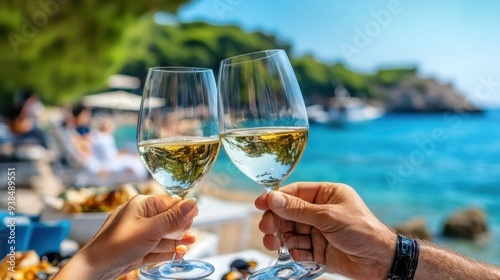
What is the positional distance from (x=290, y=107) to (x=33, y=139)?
751 centimetres

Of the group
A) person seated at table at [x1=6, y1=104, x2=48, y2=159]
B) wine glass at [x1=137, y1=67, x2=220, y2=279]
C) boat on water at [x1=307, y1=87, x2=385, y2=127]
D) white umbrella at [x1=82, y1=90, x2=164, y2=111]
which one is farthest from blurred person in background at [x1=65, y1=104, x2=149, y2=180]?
boat on water at [x1=307, y1=87, x2=385, y2=127]

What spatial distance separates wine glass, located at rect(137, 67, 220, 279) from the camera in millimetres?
714

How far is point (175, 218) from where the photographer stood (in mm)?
741

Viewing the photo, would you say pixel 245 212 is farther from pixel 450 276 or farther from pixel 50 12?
pixel 50 12

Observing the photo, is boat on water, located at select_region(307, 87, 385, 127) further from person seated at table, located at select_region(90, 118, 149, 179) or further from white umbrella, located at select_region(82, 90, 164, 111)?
person seated at table, located at select_region(90, 118, 149, 179)

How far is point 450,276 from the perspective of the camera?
0.86 meters

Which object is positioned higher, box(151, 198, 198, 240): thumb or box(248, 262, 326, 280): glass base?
box(151, 198, 198, 240): thumb

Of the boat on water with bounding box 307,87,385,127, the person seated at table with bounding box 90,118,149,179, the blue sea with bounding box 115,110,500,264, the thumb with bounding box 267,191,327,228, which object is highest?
the thumb with bounding box 267,191,327,228

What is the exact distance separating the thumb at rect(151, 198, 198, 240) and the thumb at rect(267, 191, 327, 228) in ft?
0.39

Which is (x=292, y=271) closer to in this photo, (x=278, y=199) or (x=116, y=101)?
(x=278, y=199)

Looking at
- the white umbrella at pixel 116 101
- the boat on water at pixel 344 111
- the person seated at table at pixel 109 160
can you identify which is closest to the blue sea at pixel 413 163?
the boat on water at pixel 344 111

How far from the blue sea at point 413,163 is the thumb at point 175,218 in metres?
14.3

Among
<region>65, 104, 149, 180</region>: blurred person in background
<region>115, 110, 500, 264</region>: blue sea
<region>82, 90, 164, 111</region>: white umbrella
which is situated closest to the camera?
<region>65, 104, 149, 180</region>: blurred person in background

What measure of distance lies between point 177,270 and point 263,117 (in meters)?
0.28
